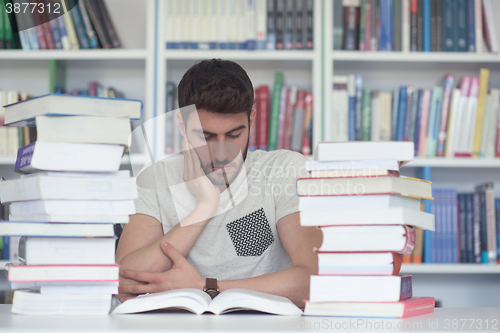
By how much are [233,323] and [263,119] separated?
140 cm

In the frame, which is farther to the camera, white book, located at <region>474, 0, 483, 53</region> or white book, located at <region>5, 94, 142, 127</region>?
white book, located at <region>474, 0, 483, 53</region>

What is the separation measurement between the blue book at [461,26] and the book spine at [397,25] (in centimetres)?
23

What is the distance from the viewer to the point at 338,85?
77.1 inches

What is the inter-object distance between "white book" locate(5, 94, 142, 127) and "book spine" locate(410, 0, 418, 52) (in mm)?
1509

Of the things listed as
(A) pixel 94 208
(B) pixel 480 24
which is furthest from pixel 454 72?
(A) pixel 94 208

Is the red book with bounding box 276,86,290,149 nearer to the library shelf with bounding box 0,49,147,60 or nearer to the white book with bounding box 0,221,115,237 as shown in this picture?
the library shelf with bounding box 0,49,147,60

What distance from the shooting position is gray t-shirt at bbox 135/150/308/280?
129 cm

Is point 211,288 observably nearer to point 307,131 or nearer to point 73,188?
point 73,188

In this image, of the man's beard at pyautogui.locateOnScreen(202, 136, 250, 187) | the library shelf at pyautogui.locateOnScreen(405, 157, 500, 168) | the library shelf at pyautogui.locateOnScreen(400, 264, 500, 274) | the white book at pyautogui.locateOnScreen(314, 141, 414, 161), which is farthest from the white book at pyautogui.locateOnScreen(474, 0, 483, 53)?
the white book at pyautogui.locateOnScreen(314, 141, 414, 161)

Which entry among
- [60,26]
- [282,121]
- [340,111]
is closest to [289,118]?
[282,121]

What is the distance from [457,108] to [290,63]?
0.71 meters

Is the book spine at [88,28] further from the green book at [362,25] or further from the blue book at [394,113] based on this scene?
the blue book at [394,113]

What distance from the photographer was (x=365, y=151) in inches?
29.0

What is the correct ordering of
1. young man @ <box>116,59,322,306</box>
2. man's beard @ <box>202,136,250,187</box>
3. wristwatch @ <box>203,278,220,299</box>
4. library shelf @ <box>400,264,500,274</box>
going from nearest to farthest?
wristwatch @ <box>203,278,220,299</box> < young man @ <box>116,59,322,306</box> < man's beard @ <box>202,136,250,187</box> < library shelf @ <box>400,264,500,274</box>
